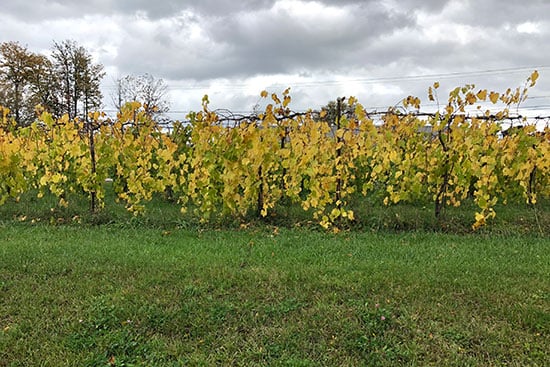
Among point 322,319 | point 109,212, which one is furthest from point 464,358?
point 109,212

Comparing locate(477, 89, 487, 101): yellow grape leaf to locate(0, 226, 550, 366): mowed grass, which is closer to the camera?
locate(0, 226, 550, 366): mowed grass

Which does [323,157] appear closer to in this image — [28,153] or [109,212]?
[109,212]

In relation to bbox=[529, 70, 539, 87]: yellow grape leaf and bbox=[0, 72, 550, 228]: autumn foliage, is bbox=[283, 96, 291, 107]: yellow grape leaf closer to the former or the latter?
bbox=[0, 72, 550, 228]: autumn foliage

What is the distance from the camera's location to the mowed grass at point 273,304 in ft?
7.74

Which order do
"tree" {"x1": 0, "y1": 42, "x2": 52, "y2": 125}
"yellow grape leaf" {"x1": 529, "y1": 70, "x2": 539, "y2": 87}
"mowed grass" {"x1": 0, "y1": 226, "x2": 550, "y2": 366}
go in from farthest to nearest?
"tree" {"x1": 0, "y1": 42, "x2": 52, "y2": 125}
"yellow grape leaf" {"x1": 529, "y1": 70, "x2": 539, "y2": 87}
"mowed grass" {"x1": 0, "y1": 226, "x2": 550, "y2": 366}

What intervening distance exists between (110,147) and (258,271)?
3499 mm

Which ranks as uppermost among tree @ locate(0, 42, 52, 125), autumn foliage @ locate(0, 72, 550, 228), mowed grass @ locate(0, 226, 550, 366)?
tree @ locate(0, 42, 52, 125)

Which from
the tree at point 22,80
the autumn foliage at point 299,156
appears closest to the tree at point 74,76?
the tree at point 22,80

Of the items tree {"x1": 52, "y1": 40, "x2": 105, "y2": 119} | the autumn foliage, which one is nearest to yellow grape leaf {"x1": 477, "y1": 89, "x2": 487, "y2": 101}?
the autumn foliage

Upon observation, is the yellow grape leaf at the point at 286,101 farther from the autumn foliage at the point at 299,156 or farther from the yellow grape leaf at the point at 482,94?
the yellow grape leaf at the point at 482,94

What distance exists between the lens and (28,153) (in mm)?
6332

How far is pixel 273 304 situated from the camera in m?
2.90

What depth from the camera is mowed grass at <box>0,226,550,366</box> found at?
236cm

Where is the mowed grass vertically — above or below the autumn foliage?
below
